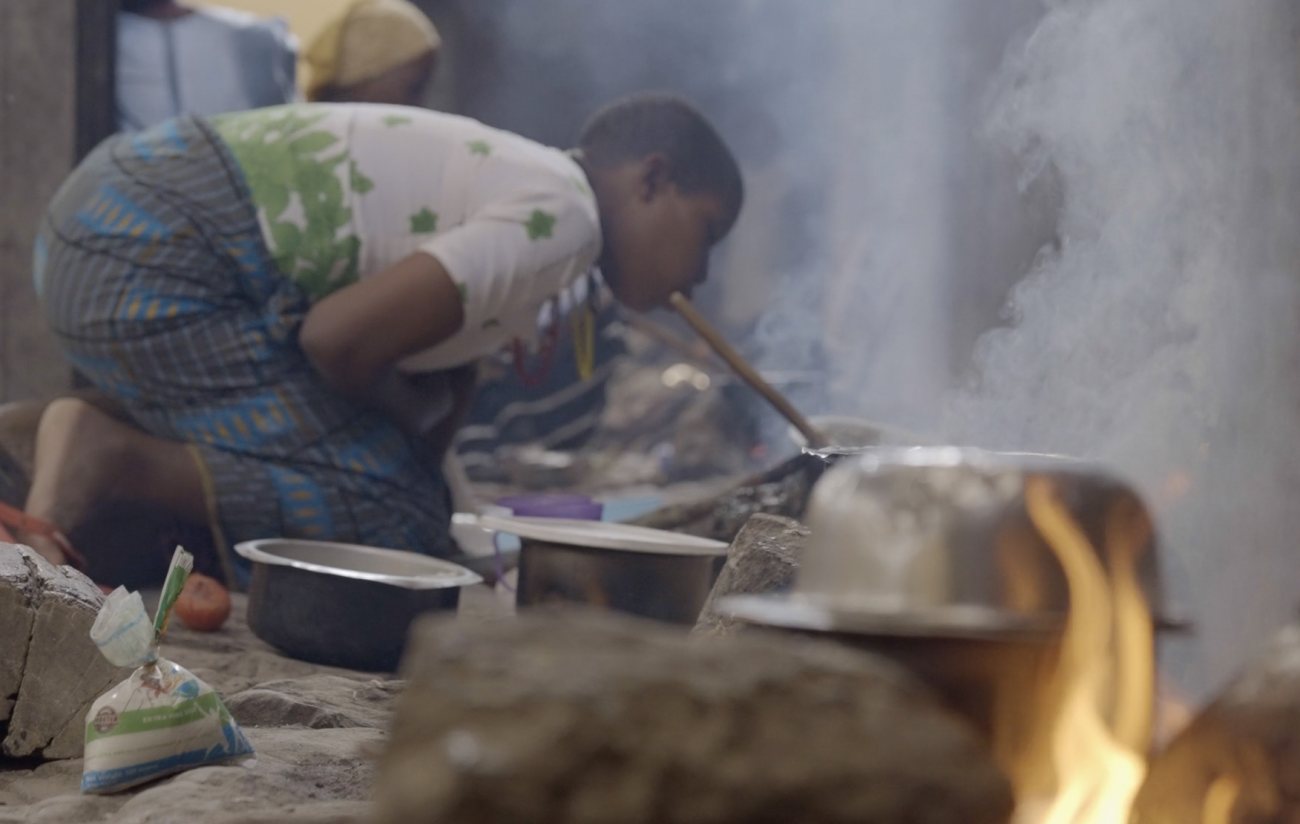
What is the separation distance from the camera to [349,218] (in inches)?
158

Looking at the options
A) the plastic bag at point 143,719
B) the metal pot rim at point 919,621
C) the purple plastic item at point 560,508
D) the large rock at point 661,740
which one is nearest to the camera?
the large rock at point 661,740

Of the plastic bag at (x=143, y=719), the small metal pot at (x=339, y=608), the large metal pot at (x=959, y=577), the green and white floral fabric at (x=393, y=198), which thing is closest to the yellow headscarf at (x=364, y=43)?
the green and white floral fabric at (x=393, y=198)

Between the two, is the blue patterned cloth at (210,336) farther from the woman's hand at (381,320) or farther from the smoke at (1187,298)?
the smoke at (1187,298)

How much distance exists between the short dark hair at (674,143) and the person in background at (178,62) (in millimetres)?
2458

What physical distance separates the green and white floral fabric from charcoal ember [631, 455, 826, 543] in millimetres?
927

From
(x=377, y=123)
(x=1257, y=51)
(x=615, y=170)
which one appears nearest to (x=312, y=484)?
(x=377, y=123)

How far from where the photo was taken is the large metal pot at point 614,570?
3.13m

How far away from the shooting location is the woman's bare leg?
12.8ft

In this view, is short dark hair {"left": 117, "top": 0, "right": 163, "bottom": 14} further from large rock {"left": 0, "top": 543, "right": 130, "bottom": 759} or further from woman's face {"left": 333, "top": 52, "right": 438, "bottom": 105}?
large rock {"left": 0, "top": 543, "right": 130, "bottom": 759}

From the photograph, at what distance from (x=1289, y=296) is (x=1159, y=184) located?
70 centimetres

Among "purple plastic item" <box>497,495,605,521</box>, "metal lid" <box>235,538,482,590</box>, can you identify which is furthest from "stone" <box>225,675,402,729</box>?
"purple plastic item" <box>497,495,605,521</box>

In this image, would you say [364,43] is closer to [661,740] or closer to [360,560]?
[360,560]

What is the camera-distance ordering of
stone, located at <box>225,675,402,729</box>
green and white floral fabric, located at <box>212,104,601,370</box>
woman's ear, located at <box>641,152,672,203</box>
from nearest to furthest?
stone, located at <box>225,675,402,729</box>, green and white floral fabric, located at <box>212,104,601,370</box>, woman's ear, located at <box>641,152,672,203</box>

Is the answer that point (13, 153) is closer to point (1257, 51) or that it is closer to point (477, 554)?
point (477, 554)
